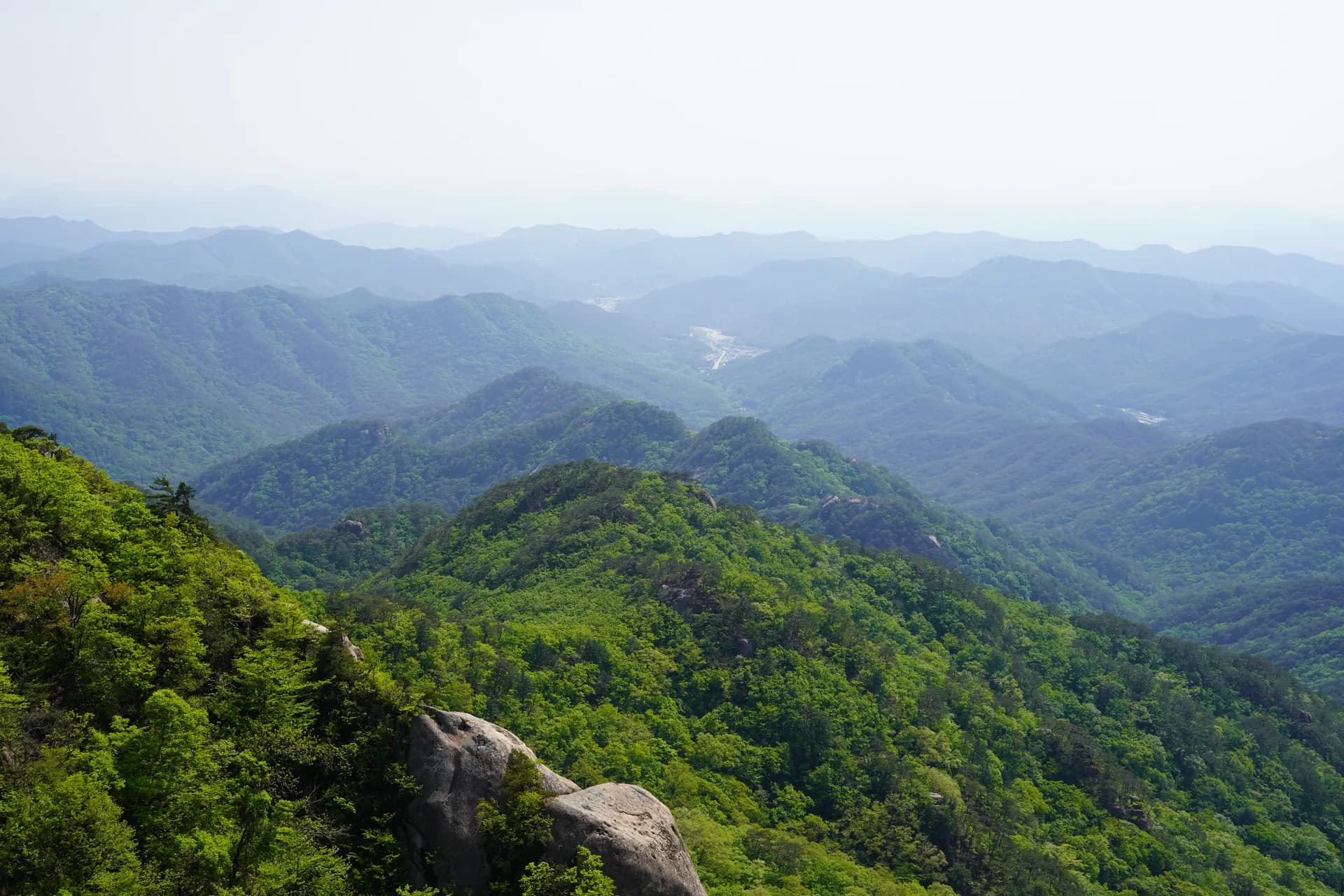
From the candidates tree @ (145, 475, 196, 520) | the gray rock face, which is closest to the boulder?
the gray rock face

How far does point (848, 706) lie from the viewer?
193 feet

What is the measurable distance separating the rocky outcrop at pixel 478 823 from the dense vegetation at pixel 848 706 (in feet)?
18.3

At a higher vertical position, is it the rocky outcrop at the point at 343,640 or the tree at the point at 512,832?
the rocky outcrop at the point at 343,640

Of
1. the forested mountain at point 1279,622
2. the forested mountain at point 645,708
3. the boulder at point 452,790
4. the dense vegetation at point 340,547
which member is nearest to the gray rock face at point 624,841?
the boulder at point 452,790

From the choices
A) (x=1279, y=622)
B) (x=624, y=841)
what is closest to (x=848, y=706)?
(x=624, y=841)

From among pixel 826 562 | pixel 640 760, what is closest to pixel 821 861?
pixel 640 760

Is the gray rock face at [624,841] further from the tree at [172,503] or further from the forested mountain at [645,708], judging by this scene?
the tree at [172,503]

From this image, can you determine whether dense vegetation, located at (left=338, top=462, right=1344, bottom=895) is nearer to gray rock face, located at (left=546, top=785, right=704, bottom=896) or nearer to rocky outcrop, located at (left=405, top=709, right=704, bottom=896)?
rocky outcrop, located at (left=405, top=709, right=704, bottom=896)

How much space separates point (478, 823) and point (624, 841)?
429 cm

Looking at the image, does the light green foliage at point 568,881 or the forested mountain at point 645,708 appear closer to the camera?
the forested mountain at point 645,708

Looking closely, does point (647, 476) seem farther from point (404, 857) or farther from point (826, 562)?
point (404, 857)

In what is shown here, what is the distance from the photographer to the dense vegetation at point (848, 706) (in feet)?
156

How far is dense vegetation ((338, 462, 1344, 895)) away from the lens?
47438 millimetres

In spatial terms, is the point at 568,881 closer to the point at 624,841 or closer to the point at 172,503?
the point at 624,841
